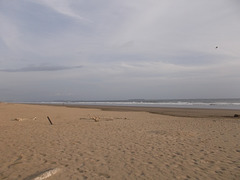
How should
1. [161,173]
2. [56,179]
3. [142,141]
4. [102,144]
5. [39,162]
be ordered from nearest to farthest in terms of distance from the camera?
[56,179], [161,173], [39,162], [102,144], [142,141]

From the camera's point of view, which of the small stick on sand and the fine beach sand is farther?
the fine beach sand

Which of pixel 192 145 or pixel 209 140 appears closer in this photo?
pixel 192 145

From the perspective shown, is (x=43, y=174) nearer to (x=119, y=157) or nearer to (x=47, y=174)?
(x=47, y=174)

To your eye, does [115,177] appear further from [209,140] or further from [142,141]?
[209,140]

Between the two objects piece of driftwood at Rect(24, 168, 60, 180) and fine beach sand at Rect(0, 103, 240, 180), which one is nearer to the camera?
piece of driftwood at Rect(24, 168, 60, 180)

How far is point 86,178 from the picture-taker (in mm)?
4828

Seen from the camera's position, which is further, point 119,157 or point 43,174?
point 119,157

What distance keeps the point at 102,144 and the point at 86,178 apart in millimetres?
3268

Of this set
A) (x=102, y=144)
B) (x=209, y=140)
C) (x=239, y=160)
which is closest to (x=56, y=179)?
(x=102, y=144)

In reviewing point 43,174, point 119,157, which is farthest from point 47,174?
point 119,157

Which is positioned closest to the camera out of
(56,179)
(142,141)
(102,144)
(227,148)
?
(56,179)

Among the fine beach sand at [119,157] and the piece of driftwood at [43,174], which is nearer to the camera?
the piece of driftwood at [43,174]

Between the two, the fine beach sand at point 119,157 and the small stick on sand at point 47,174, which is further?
the fine beach sand at point 119,157

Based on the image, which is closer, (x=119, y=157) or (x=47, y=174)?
(x=47, y=174)
